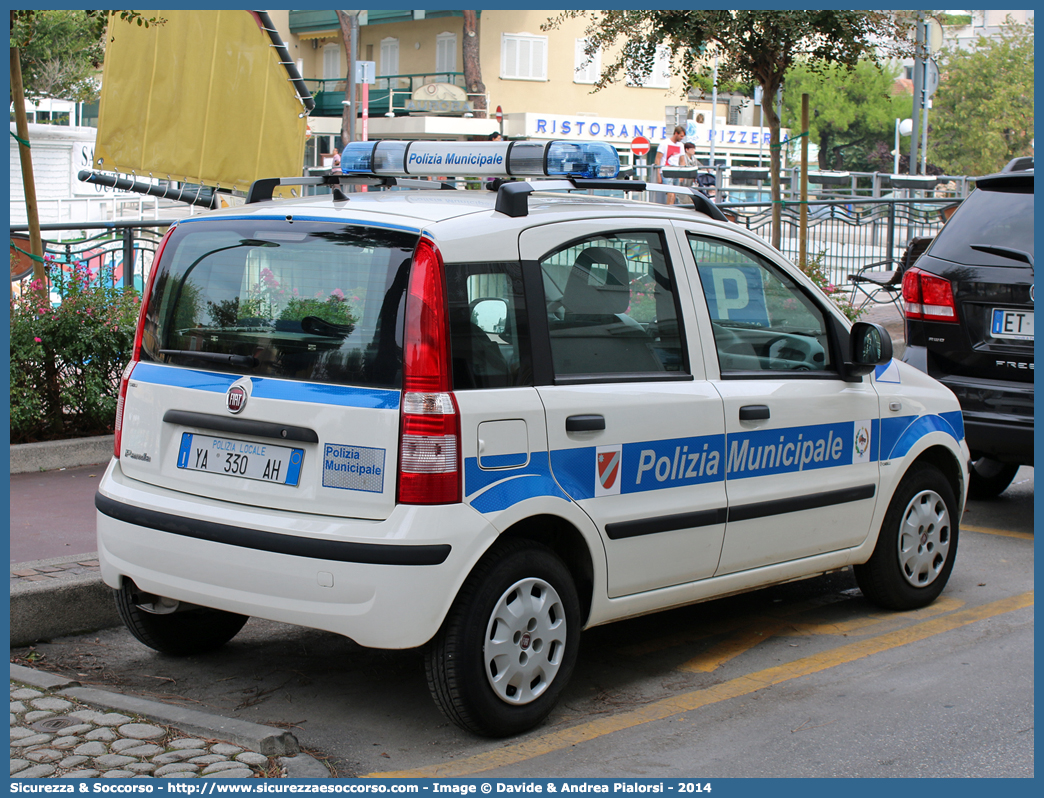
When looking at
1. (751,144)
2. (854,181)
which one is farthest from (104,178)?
(751,144)

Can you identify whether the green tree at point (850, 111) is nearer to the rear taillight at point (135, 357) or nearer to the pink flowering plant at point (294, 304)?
the rear taillight at point (135, 357)

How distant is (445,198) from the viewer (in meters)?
4.55

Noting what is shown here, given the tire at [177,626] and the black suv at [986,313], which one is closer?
the tire at [177,626]

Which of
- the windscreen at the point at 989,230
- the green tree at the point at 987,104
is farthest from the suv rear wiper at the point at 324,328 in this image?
the green tree at the point at 987,104

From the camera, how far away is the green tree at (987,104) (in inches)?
2542

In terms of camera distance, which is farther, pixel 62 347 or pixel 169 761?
pixel 62 347

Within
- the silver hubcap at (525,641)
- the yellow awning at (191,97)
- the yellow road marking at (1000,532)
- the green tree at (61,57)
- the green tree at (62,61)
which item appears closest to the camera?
the silver hubcap at (525,641)

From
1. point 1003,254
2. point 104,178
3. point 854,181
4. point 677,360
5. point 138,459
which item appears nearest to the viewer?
point 138,459

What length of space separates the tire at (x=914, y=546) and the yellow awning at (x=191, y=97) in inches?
240

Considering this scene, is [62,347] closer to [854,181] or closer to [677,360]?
[677,360]

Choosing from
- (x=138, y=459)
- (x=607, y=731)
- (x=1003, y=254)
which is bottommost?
(x=607, y=731)

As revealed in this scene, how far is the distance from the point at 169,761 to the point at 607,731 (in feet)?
4.85

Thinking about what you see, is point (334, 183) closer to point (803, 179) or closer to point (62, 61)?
point (803, 179)

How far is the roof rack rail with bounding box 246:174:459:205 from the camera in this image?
4.96 m
